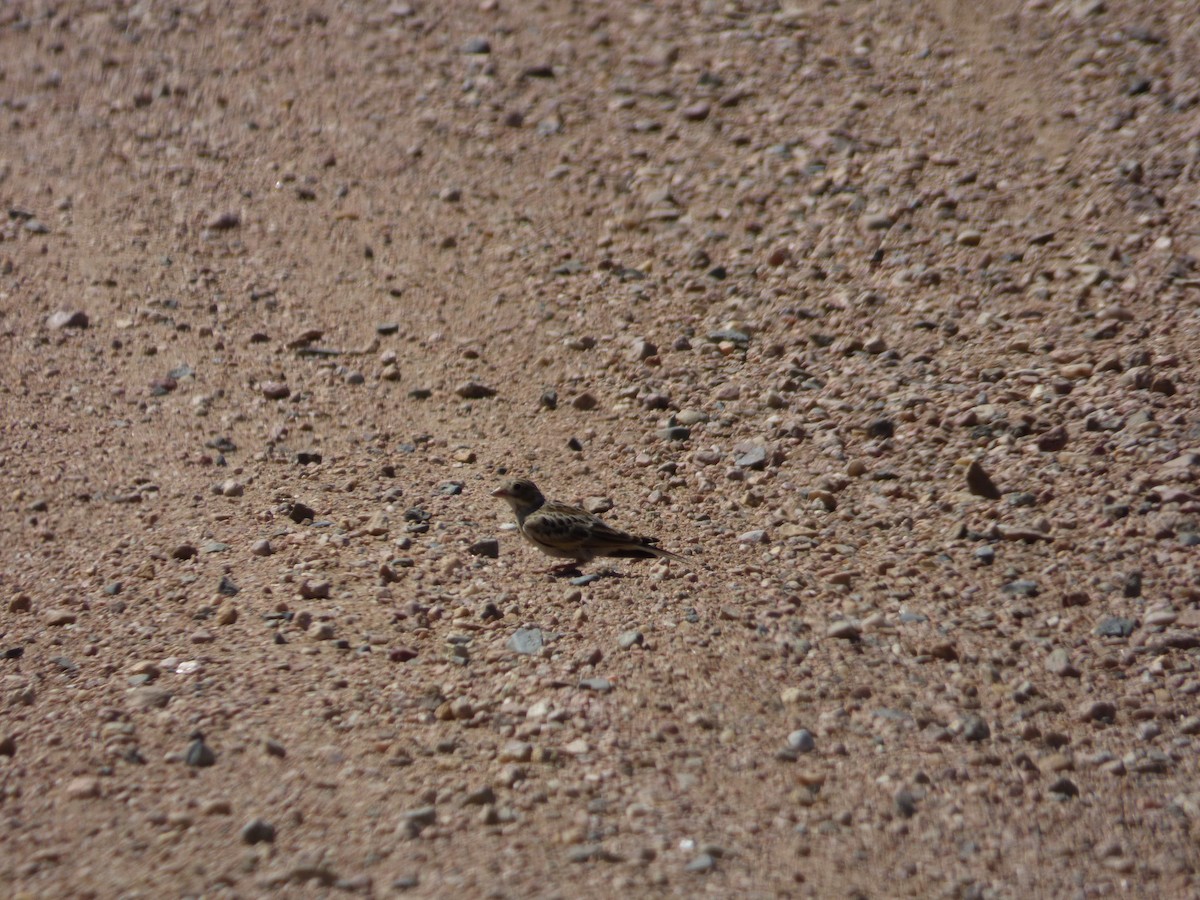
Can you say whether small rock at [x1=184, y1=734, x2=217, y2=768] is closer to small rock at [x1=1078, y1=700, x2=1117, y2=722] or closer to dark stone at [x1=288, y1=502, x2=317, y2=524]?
dark stone at [x1=288, y1=502, x2=317, y2=524]

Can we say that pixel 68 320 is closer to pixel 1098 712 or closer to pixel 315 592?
pixel 315 592

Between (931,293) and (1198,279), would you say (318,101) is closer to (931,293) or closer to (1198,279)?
(931,293)

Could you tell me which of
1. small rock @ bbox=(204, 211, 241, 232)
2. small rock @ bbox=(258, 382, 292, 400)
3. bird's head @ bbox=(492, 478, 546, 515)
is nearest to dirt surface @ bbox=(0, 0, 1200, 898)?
small rock @ bbox=(258, 382, 292, 400)

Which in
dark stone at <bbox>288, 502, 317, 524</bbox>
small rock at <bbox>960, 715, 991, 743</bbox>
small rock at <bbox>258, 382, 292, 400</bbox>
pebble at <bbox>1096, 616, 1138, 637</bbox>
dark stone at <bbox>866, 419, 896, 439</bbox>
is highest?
small rock at <bbox>258, 382, 292, 400</bbox>

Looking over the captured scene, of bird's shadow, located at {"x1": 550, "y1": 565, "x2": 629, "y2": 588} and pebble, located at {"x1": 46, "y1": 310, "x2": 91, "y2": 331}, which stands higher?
pebble, located at {"x1": 46, "y1": 310, "x2": 91, "y2": 331}

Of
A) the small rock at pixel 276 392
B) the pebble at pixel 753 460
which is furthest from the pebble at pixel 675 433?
the small rock at pixel 276 392

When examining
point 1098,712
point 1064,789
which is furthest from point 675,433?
point 1064,789

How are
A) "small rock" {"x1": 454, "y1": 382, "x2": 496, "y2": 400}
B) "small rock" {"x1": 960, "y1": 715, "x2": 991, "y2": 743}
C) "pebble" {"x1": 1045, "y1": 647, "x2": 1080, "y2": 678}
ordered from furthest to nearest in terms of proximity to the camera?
"small rock" {"x1": 454, "y1": 382, "x2": 496, "y2": 400} < "pebble" {"x1": 1045, "y1": 647, "x2": 1080, "y2": 678} < "small rock" {"x1": 960, "y1": 715, "x2": 991, "y2": 743}
